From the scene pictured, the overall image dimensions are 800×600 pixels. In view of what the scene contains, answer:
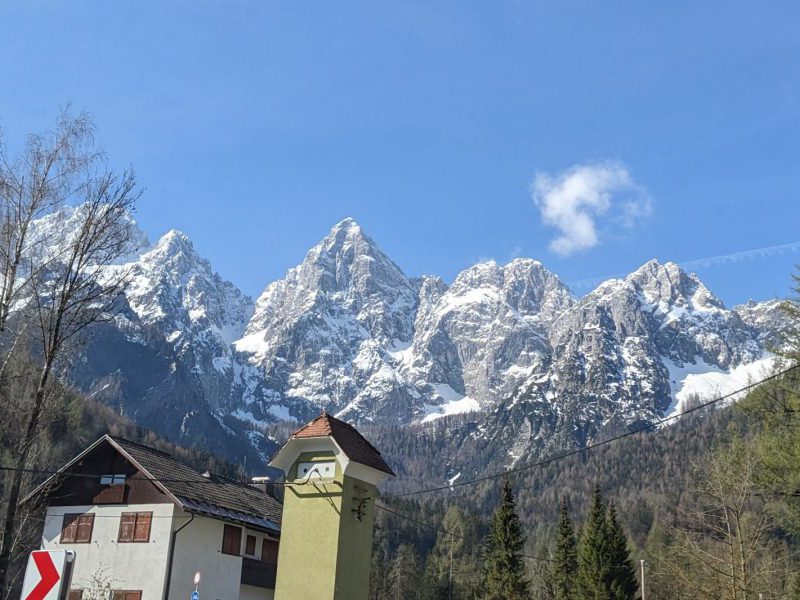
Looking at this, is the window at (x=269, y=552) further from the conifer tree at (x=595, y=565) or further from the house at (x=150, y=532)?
the conifer tree at (x=595, y=565)

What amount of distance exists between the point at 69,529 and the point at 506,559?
119 ft

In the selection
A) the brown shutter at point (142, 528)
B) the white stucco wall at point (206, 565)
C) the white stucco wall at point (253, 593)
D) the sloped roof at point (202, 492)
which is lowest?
the white stucco wall at point (253, 593)

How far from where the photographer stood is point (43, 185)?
67.7 ft

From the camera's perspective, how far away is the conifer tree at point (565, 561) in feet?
242

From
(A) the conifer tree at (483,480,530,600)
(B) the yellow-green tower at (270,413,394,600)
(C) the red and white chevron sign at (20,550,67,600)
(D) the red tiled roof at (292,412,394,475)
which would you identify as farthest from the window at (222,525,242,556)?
(C) the red and white chevron sign at (20,550,67,600)

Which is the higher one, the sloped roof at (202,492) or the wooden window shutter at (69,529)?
the sloped roof at (202,492)

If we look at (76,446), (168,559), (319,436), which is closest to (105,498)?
(168,559)

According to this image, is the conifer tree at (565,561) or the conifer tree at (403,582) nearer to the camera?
the conifer tree at (565,561)

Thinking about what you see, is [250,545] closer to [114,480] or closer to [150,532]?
[150,532]

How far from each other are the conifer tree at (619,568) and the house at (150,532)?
3127 cm

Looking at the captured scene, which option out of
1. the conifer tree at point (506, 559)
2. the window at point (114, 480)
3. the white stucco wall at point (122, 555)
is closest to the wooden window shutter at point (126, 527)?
the white stucco wall at point (122, 555)

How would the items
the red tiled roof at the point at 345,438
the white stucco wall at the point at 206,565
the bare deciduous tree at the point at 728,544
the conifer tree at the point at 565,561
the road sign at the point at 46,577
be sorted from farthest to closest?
the conifer tree at the point at 565,561, the white stucco wall at the point at 206,565, the red tiled roof at the point at 345,438, the bare deciduous tree at the point at 728,544, the road sign at the point at 46,577

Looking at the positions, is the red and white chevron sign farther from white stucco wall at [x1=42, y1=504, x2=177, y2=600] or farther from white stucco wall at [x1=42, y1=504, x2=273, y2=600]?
white stucco wall at [x1=42, y1=504, x2=273, y2=600]

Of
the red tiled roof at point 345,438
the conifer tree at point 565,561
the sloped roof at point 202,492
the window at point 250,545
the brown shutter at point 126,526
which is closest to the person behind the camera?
the red tiled roof at point 345,438
